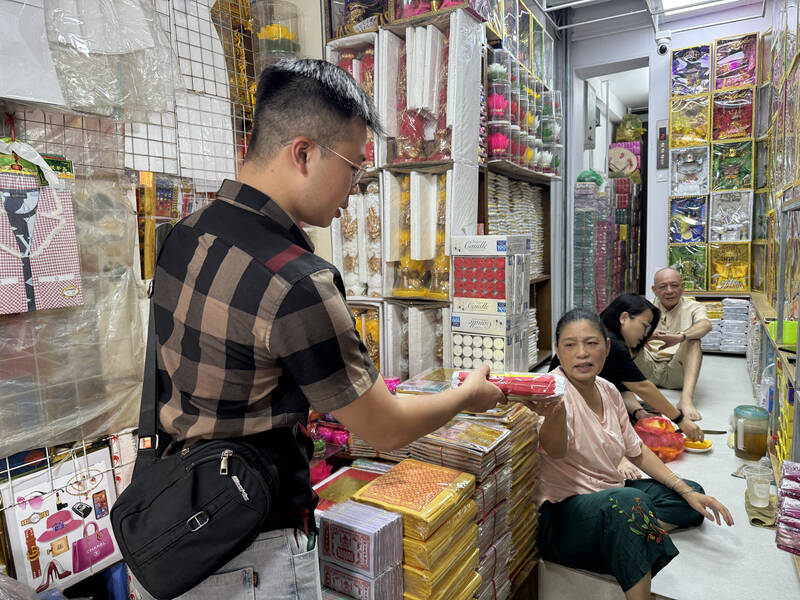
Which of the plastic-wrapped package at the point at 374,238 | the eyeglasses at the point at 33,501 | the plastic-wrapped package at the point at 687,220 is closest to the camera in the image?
the eyeglasses at the point at 33,501

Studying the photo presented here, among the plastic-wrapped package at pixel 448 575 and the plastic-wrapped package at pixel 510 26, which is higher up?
the plastic-wrapped package at pixel 510 26

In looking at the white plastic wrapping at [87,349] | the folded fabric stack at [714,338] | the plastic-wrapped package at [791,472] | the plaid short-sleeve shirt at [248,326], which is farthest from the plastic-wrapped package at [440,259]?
the folded fabric stack at [714,338]

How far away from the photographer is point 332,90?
1075 mm

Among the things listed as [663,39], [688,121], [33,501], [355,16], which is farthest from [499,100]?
[688,121]

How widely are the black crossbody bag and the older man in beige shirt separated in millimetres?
4085

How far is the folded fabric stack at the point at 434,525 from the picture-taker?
1.59m

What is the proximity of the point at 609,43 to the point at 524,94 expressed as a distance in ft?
10.1

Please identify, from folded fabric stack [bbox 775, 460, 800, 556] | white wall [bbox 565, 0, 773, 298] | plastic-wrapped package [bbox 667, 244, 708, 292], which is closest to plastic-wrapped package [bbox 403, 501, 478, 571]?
folded fabric stack [bbox 775, 460, 800, 556]

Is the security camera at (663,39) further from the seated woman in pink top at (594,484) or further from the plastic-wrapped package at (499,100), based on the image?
the seated woman in pink top at (594,484)

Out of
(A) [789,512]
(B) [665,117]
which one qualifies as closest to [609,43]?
(B) [665,117]

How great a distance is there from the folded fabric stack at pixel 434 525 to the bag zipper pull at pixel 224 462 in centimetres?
78

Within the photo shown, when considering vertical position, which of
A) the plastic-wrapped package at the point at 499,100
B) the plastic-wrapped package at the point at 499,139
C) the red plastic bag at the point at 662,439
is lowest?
the red plastic bag at the point at 662,439

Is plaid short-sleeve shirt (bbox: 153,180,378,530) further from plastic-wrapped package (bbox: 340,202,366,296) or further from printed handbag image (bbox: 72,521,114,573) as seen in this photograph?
plastic-wrapped package (bbox: 340,202,366,296)

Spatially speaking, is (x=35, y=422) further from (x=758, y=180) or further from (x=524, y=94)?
(x=758, y=180)
